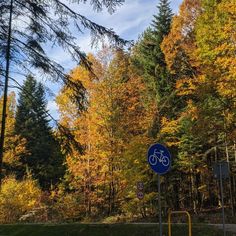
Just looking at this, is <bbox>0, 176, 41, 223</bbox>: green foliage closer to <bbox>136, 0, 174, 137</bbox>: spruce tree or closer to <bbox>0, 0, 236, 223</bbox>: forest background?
<bbox>0, 0, 236, 223</bbox>: forest background

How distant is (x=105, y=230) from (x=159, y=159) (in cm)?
1263

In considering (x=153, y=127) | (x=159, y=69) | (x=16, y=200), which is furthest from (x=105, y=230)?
(x=16, y=200)

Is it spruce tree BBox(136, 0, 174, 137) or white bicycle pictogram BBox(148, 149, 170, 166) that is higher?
spruce tree BBox(136, 0, 174, 137)

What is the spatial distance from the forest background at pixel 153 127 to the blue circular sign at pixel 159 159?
1096cm

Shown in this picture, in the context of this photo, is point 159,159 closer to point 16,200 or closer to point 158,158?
point 158,158

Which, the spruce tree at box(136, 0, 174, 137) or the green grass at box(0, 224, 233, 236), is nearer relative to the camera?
the green grass at box(0, 224, 233, 236)

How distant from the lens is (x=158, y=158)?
959 cm

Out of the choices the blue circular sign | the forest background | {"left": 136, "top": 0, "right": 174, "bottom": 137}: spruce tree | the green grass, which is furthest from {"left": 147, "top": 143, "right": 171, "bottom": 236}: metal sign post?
{"left": 136, "top": 0, "right": 174, "bottom": 137}: spruce tree

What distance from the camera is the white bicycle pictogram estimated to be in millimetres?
9547

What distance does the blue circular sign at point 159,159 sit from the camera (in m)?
9.49

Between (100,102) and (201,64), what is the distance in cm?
1011

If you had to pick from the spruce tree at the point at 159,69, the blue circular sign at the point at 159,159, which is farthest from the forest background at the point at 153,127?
the blue circular sign at the point at 159,159

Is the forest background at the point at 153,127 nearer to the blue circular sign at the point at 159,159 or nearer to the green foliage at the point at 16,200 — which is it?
the green foliage at the point at 16,200

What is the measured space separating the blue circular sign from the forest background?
10961 mm
